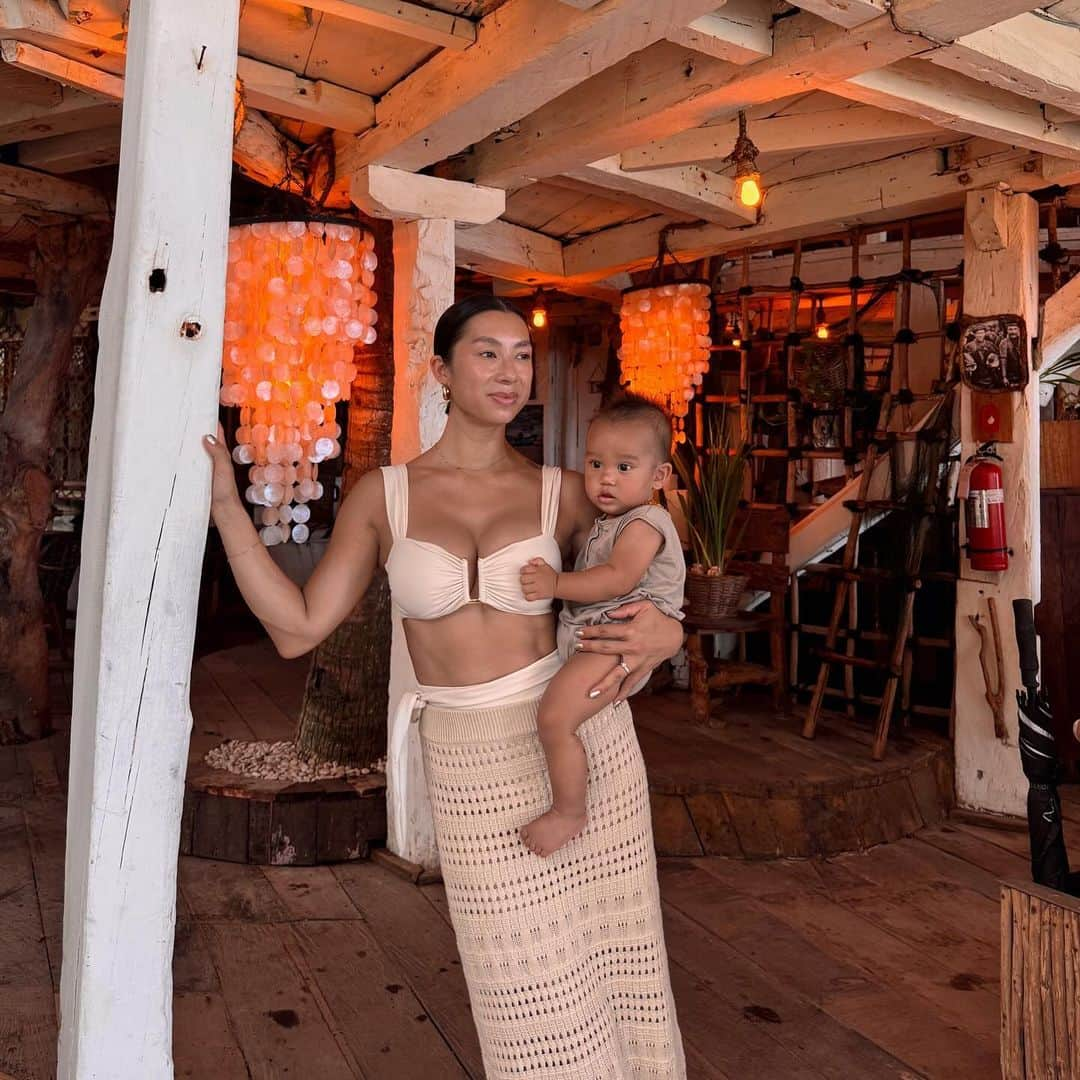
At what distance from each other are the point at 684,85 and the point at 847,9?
23.3 inches

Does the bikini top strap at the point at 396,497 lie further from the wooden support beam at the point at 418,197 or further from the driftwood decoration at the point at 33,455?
the driftwood decoration at the point at 33,455

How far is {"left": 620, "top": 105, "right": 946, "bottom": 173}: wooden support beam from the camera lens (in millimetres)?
3500

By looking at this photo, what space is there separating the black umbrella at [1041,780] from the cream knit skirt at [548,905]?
74 centimetres

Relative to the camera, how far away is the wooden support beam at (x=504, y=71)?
2270mm

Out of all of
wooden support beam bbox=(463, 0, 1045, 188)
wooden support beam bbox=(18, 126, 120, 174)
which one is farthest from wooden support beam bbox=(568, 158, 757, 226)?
wooden support beam bbox=(18, 126, 120, 174)

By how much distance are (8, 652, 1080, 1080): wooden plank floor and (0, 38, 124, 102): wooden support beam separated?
7.60ft

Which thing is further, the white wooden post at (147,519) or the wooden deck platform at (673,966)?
the wooden deck platform at (673,966)

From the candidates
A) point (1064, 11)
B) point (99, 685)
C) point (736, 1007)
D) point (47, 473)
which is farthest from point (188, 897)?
point (1064, 11)

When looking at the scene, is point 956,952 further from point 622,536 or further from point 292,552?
point 292,552

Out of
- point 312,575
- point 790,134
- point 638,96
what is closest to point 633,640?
point 312,575

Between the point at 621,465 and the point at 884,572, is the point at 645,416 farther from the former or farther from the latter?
the point at 884,572

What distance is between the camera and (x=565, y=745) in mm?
1794

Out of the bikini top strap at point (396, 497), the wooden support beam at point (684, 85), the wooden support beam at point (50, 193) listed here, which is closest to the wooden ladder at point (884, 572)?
the wooden support beam at point (684, 85)

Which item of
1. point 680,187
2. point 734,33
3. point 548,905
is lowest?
point 548,905
